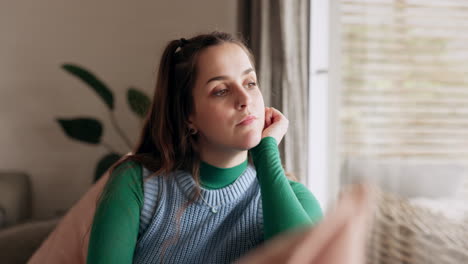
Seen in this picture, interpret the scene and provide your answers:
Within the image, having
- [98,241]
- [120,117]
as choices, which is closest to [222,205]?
[98,241]

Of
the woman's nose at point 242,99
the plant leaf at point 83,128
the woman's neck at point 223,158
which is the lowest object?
the plant leaf at point 83,128

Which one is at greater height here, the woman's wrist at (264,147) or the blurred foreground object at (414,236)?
the blurred foreground object at (414,236)

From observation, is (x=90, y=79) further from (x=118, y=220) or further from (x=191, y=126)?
(x=118, y=220)

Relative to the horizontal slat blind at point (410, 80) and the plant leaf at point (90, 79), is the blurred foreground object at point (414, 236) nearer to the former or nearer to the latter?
the horizontal slat blind at point (410, 80)

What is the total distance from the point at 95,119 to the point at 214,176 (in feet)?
6.02

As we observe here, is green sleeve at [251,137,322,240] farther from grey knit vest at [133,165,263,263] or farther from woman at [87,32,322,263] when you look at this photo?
grey knit vest at [133,165,263,263]

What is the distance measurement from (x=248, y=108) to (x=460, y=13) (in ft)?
1.76

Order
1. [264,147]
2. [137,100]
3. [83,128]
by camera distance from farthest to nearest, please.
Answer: [83,128] < [137,100] < [264,147]

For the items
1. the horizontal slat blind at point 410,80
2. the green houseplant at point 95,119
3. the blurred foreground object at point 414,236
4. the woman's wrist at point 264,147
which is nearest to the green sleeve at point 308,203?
the woman's wrist at point 264,147

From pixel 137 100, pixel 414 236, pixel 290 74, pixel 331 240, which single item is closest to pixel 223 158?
pixel 290 74

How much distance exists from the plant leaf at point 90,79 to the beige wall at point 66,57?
42 cm

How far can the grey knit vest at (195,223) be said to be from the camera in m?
1.14

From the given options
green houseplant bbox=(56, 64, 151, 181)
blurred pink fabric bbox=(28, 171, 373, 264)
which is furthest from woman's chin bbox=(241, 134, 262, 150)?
green houseplant bbox=(56, 64, 151, 181)

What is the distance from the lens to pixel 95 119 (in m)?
2.88
